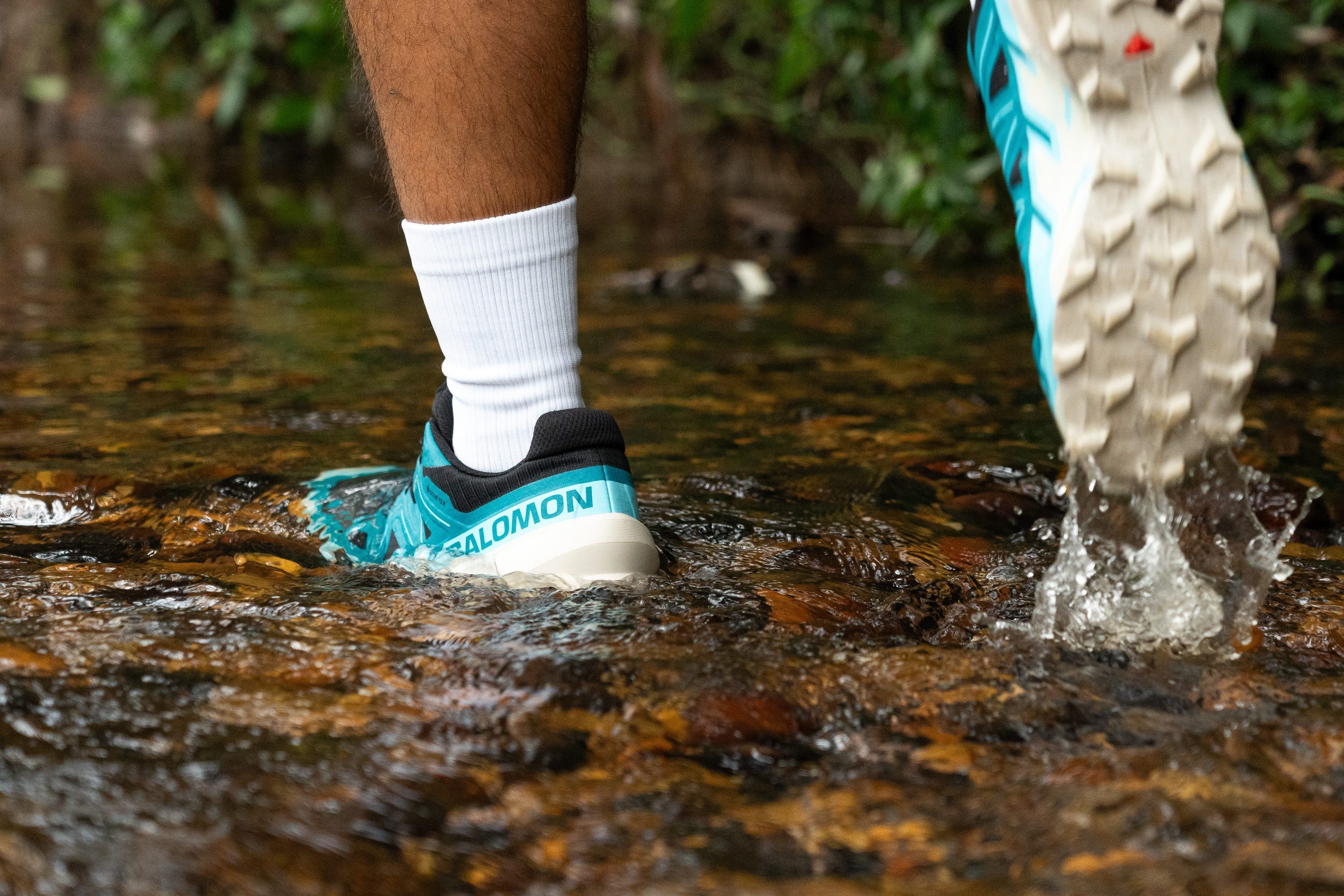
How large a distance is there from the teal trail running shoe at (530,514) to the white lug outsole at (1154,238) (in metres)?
0.42

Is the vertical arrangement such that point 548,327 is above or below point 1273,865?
above

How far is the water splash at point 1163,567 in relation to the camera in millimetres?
1095

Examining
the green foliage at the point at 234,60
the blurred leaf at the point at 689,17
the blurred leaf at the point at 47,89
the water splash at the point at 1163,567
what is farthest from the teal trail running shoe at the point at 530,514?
the blurred leaf at the point at 47,89

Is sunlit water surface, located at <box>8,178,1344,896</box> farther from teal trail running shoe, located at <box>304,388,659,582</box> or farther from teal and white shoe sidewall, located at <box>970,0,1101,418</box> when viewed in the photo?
teal and white shoe sidewall, located at <box>970,0,1101,418</box>

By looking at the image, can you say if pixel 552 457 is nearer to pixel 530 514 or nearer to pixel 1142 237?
pixel 530 514

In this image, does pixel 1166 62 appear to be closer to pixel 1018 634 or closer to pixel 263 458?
pixel 1018 634

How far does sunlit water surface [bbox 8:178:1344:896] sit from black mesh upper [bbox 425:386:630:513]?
3.9 inches

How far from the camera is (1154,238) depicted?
101cm

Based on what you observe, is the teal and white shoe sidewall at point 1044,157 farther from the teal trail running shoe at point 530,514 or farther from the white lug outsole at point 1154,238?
the teal trail running shoe at point 530,514

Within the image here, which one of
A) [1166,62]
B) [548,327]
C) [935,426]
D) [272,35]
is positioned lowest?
[935,426]

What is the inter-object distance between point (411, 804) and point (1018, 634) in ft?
1.74

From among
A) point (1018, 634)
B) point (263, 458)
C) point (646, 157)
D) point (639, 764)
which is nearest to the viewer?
point (639, 764)

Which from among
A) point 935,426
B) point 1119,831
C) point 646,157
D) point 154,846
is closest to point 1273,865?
point 1119,831

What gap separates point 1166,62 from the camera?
1015 millimetres
